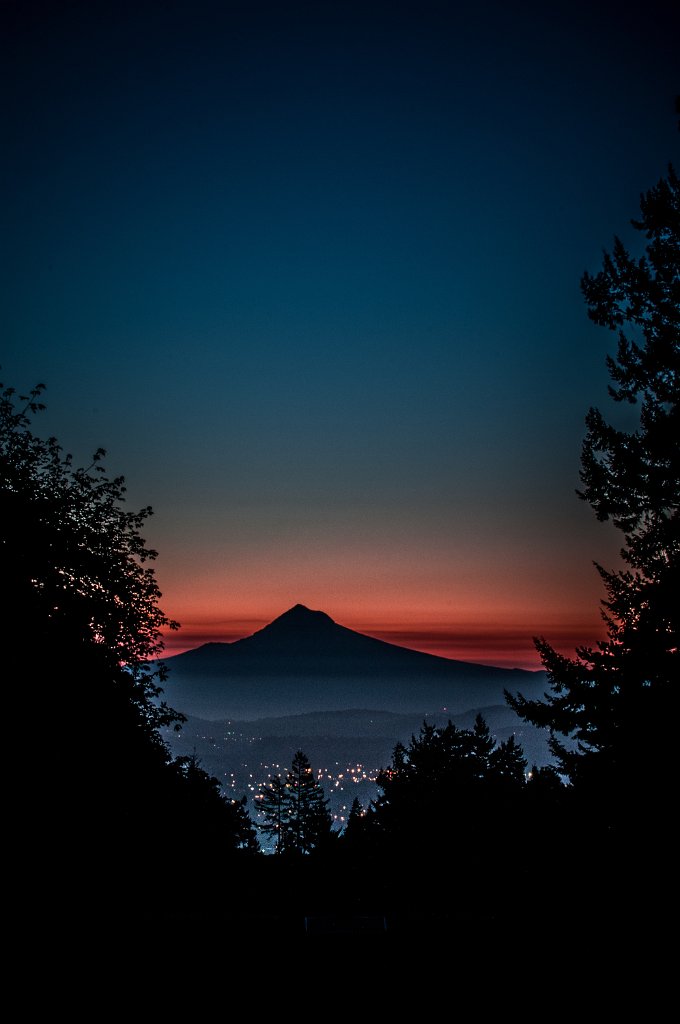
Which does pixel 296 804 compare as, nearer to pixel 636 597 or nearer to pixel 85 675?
pixel 85 675

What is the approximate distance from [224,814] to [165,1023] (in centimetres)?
1912

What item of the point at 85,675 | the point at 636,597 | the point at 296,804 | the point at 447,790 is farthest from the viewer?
the point at 296,804

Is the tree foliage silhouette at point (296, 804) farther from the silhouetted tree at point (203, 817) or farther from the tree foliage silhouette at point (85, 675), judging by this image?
the tree foliage silhouette at point (85, 675)

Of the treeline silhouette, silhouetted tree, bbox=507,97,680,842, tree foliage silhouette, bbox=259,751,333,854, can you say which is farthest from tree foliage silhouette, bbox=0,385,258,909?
tree foliage silhouette, bbox=259,751,333,854

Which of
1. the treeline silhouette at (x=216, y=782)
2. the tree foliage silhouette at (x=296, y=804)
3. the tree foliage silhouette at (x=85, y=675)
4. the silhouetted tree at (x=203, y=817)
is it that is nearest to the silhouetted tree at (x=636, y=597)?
the treeline silhouette at (x=216, y=782)

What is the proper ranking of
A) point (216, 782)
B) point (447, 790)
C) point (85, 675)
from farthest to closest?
point (447, 790) < point (216, 782) < point (85, 675)

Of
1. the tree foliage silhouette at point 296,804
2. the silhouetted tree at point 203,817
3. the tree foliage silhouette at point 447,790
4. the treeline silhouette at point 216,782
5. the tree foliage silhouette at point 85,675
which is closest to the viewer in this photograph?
the treeline silhouette at point 216,782

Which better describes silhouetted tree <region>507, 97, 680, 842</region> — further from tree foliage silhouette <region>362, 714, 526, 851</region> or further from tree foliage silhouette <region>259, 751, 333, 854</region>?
tree foliage silhouette <region>259, 751, 333, 854</region>

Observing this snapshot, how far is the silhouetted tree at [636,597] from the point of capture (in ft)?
20.9

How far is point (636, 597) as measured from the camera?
312 inches

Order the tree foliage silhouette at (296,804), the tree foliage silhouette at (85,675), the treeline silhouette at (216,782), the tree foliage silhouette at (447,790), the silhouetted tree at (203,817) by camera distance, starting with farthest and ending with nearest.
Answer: the tree foliage silhouette at (296,804)
the tree foliage silhouette at (447,790)
the silhouetted tree at (203,817)
the tree foliage silhouette at (85,675)
the treeline silhouette at (216,782)

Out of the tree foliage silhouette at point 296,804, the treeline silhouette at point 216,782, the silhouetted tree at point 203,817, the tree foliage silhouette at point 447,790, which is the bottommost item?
the tree foliage silhouette at point 296,804

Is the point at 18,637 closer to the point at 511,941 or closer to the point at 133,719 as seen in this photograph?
the point at 133,719

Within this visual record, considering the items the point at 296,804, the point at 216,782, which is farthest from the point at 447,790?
the point at 296,804
